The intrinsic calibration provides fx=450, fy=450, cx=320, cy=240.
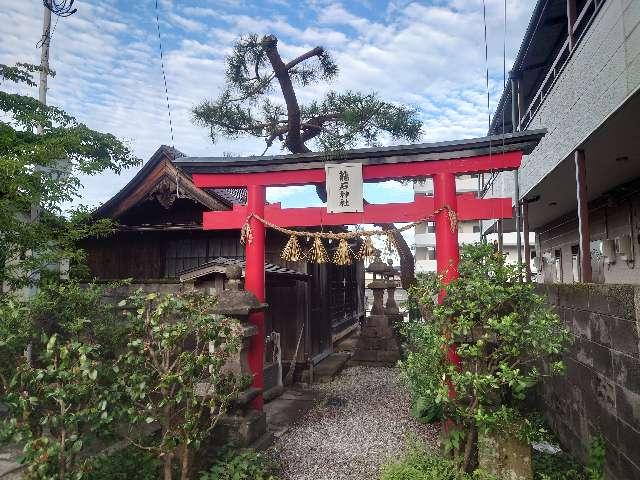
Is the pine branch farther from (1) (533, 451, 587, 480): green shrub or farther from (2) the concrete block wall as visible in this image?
(1) (533, 451, 587, 480): green shrub

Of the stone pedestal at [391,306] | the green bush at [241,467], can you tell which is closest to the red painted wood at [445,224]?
the green bush at [241,467]

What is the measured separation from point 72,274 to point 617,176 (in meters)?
12.8

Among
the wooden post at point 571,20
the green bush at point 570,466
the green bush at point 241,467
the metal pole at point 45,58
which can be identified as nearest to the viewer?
the green bush at point 570,466

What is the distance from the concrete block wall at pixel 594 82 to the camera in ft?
19.3

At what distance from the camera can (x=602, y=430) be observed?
5297 mm

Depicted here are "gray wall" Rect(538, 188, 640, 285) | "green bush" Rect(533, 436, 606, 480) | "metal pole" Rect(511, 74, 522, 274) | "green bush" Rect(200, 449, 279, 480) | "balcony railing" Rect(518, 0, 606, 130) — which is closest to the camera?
"green bush" Rect(533, 436, 606, 480)

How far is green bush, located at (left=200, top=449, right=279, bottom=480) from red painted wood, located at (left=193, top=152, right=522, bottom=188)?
4718 mm

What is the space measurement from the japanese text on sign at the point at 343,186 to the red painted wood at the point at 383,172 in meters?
0.28

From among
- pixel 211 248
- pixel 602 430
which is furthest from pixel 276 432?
pixel 211 248

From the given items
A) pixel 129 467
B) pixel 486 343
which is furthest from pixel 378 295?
pixel 129 467

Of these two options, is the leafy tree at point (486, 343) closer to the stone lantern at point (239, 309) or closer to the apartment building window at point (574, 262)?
the stone lantern at point (239, 309)

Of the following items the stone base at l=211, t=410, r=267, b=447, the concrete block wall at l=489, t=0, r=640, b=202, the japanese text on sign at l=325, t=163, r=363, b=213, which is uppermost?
the concrete block wall at l=489, t=0, r=640, b=202

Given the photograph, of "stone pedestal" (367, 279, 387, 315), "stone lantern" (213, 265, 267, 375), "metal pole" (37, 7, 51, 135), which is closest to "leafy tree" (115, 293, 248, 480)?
"stone lantern" (213, 265, 267, 375)

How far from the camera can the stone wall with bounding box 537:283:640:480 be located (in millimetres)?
4523
